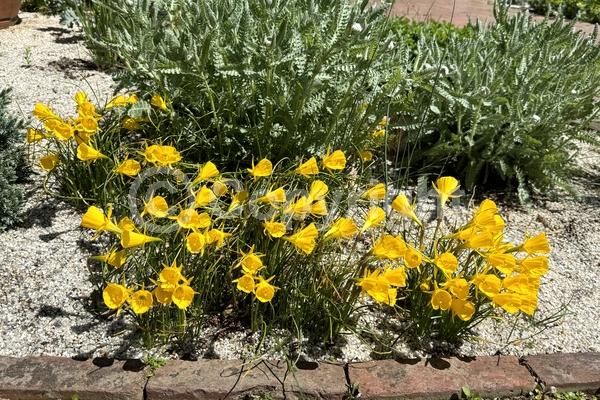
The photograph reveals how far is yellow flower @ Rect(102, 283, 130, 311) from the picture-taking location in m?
1.86

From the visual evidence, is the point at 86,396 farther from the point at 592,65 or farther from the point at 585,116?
the point at 592,65

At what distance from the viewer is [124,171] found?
220 centimetres

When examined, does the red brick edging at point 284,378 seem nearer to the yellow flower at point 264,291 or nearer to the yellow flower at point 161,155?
the yellow flower at point 264,291

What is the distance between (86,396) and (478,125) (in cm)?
217

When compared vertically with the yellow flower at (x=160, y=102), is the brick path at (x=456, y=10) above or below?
above

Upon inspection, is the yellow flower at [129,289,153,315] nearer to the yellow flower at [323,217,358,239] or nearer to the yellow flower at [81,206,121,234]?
the yellow flower at [81,206,121,234]

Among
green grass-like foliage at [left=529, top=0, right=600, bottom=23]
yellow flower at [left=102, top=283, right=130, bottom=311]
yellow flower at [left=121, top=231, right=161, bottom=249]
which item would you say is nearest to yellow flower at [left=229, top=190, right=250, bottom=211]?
yellow flower at [left=121, top=231, right=161, bottom=249]

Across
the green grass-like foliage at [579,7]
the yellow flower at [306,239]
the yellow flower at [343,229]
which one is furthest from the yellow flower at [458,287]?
the green grass-like foliage at [579,7]

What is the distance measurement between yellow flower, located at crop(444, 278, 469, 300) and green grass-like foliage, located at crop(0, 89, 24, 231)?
1791 mm

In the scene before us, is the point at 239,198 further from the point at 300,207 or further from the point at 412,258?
the point at 412,258

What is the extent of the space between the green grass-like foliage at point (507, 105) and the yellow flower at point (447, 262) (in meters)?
0.92

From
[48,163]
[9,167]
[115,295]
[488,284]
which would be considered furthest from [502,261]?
[9,167]

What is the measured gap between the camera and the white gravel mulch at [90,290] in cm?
211

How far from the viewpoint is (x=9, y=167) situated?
8.66 feet
